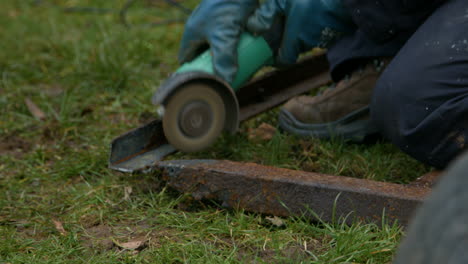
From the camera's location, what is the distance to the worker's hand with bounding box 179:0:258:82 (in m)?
2.24

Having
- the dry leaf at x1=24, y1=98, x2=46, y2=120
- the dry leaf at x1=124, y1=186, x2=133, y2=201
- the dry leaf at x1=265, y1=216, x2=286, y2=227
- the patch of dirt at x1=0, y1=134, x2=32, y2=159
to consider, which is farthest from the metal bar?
the dry leaf at x1=24, y1=98, x2=46, y2=120

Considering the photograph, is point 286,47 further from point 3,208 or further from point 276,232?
point 3,208

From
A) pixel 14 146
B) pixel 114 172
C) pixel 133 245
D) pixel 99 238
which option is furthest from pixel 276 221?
pixel 14 146

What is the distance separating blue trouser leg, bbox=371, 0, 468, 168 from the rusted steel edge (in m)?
0.21

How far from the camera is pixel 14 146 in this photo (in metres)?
2.63

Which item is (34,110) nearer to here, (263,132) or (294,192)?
(263,132)

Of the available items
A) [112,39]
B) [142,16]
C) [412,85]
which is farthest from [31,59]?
[412,85]

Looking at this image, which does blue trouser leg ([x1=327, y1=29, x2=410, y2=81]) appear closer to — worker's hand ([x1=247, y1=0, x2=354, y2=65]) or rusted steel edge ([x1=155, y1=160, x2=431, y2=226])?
worker's hand ([x1=247, y1=0, x2=354, y2=65])

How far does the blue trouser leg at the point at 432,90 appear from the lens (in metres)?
1.87

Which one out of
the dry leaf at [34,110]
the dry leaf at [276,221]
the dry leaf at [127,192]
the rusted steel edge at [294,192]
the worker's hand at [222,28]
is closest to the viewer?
the rusted steel edge at [294,192]

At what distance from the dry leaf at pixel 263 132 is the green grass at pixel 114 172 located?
0.04 meters

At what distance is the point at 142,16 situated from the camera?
167 inches

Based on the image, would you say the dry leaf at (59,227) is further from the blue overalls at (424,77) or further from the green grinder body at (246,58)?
the blue overalls at (424,77)

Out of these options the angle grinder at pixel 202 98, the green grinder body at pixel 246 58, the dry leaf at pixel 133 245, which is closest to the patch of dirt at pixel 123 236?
the dry leaf at pixel 133 245
